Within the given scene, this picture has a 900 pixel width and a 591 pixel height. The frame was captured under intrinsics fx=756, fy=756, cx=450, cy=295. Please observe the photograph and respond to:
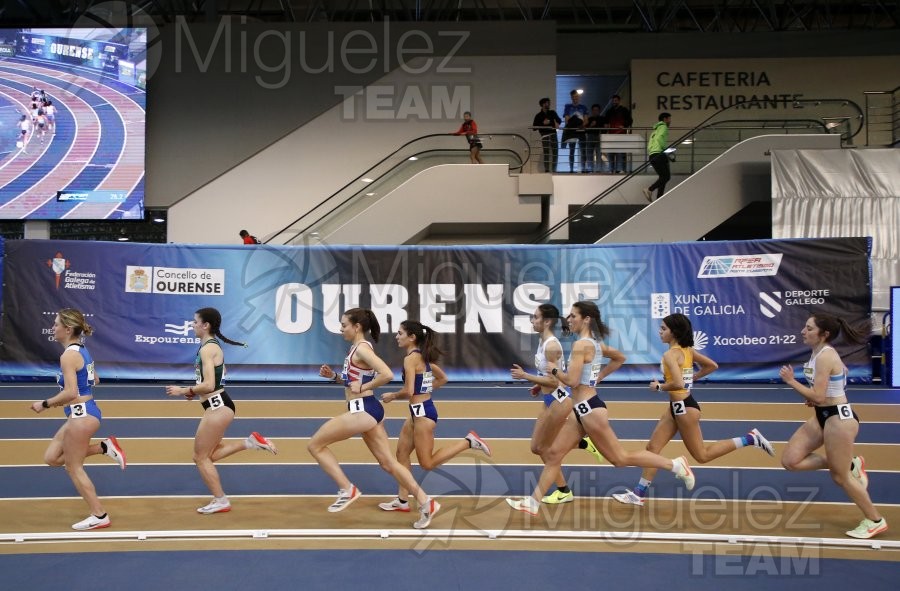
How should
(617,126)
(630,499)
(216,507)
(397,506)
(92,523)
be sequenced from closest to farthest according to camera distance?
(92,523) < (216,507) < (397,506) < (630,499) < (617,126)

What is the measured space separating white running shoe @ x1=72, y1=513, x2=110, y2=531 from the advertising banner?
8.75 metres

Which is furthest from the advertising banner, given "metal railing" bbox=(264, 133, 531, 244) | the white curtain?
"metal railing" bbox=(264, 133, 531, 244)

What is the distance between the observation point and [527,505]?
21.0 feet

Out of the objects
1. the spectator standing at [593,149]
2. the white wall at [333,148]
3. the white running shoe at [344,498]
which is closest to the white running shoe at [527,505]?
the white running shoe at [344,498]

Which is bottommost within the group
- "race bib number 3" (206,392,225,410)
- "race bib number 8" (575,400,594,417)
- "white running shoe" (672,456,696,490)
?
"white running shoe" (672,456,696,490)

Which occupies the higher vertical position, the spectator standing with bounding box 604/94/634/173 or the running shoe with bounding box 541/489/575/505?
the spectator standing with bounding box 604/94/634/173

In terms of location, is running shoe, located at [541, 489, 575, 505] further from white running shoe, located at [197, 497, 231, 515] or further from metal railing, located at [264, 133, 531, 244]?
metal railing, located at [264, 133, 531, 244]

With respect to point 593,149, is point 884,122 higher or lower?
higher

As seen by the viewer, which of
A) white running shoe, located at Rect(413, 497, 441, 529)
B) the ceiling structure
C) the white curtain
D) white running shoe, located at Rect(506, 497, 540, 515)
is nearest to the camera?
white running shoe, located at Rect(413, 497, 441, 529)

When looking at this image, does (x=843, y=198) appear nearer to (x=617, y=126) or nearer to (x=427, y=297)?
(x=617, y=126)

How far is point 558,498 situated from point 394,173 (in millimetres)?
14071

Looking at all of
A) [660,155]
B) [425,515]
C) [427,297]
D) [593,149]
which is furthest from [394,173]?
[425,515]

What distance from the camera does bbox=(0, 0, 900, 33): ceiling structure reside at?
2441 cm

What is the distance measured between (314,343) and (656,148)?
33.3 ft
